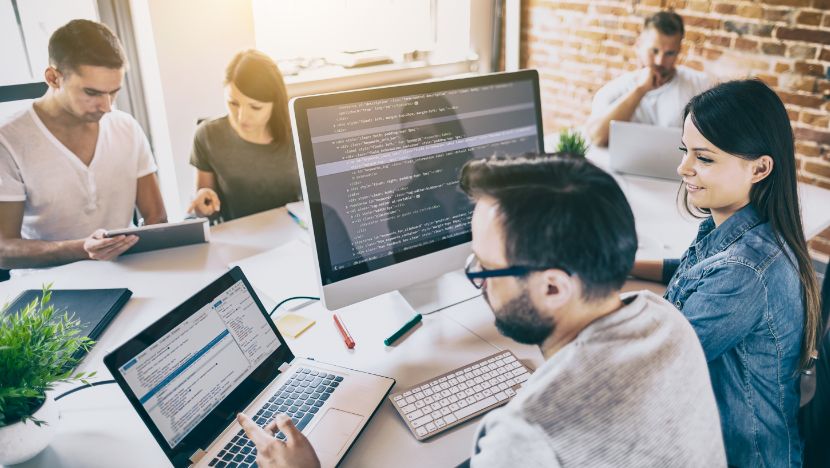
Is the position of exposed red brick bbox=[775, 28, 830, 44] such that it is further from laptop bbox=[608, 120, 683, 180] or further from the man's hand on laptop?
the man's hand on laptop

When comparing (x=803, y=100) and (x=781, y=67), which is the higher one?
(x=781, y=67)

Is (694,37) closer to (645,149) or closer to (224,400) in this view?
(645,149)

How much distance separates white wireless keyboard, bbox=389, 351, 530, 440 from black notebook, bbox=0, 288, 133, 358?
71 centimetres

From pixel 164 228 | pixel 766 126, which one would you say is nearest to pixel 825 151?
pixel 766 126

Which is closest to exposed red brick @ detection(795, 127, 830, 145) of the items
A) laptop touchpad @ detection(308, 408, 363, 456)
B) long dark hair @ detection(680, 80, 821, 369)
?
long dark hair @ detection(680, 80, 821, 369)

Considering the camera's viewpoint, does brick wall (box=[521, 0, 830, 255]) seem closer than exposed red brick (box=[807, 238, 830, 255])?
Yes

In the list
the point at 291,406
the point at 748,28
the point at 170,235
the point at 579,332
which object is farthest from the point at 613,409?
the point at 748,28

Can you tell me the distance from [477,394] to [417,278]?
0.36 m

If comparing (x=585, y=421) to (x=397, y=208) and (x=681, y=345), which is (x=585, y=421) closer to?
(x=681, y=345)

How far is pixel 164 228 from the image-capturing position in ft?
5.57

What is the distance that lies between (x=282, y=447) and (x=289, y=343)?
1.32 ft

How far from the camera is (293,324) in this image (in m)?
1.34

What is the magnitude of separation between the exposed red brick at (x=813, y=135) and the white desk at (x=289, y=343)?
7.64 feet

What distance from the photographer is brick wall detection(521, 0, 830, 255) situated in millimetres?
2748
